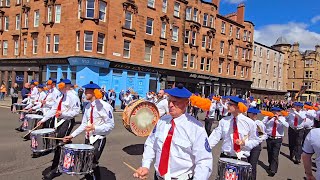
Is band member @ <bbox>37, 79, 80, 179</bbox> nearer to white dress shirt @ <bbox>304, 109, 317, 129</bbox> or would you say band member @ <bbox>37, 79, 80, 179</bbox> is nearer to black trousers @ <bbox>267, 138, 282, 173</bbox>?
black trousers @ <bbox>267, 138, 282, 173</bbox>

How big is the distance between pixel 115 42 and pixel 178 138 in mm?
24813

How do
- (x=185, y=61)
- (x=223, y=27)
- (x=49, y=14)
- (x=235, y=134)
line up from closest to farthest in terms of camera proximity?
(x=235, y=134) → (x=49, y=14) → (x=185, y=61) → (x=223, y=27)

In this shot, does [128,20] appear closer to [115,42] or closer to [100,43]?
[115,42]

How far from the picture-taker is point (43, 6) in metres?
28.0

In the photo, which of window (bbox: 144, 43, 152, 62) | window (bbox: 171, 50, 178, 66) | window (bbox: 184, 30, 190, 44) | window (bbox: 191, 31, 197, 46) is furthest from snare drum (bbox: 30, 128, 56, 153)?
window (bbox: 191, 31, 197, 46)

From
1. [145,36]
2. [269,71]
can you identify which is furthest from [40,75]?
[269,71]

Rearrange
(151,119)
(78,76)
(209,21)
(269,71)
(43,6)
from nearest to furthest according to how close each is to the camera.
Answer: (151,119)
(78,76)
(43,6)
(209,21)
(269,71)

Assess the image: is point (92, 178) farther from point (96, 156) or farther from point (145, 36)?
point (145, 36)

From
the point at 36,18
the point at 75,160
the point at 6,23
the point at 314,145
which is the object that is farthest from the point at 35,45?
the point at 314,145

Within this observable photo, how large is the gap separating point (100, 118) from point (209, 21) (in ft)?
113

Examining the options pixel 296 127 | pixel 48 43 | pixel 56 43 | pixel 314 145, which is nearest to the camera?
pixel 314 145

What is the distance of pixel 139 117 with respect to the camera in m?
8.83

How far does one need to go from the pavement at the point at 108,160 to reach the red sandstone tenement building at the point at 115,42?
604 inches

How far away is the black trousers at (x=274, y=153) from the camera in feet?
26.4
